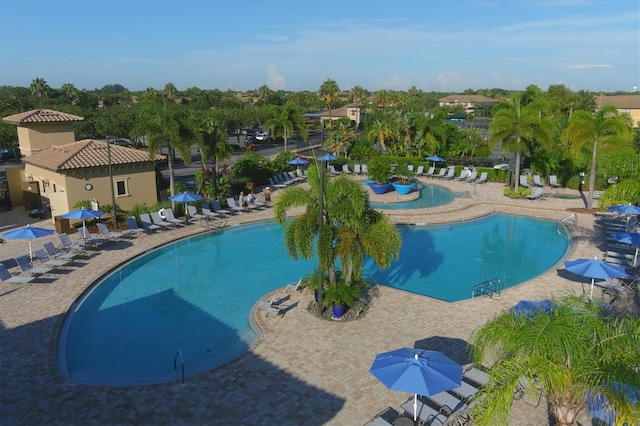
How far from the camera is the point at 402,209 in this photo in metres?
27.6

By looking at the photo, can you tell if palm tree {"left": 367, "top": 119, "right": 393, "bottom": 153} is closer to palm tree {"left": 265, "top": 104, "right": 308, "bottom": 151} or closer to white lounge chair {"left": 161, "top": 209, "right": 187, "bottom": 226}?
palm tree {"left": 265, "top": 104, "right": 308, "bottom": 151}

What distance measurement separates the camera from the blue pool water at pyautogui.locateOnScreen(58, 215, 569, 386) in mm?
12367

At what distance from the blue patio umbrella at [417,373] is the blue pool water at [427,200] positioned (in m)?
19.3

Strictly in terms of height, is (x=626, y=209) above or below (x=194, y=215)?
above

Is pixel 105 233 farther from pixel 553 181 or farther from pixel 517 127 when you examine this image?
pixel 553 181

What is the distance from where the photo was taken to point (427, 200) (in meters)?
30.3

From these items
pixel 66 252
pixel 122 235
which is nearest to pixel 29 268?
pixel 66 252

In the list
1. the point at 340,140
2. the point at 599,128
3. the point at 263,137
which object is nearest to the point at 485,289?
the point at 599,128

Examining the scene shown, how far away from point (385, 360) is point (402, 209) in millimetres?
19116

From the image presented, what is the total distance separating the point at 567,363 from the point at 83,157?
23.4 m

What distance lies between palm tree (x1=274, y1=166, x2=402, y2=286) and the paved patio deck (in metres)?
1.92

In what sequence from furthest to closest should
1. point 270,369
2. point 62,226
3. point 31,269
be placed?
point 62,226 < point 31,269 < point 270,369

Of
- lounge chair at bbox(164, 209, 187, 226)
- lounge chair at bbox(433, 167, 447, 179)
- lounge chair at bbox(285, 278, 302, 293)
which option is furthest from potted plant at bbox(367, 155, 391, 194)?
lounge chair at bbox(285, 278, 302, 293)

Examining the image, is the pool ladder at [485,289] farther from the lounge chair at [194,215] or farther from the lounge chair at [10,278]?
the lounge chair at [10,278]
